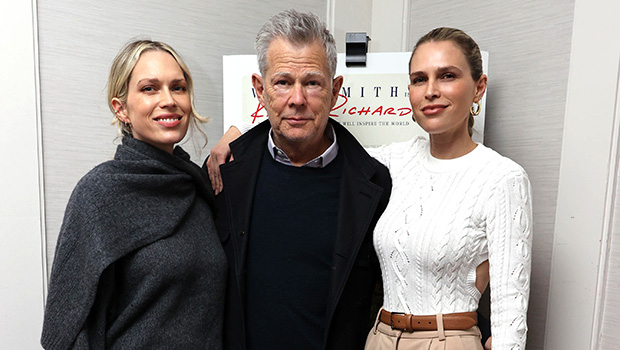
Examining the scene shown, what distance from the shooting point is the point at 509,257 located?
116 centimetres

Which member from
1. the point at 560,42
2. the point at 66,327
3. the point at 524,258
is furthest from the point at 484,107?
the point at 66,327

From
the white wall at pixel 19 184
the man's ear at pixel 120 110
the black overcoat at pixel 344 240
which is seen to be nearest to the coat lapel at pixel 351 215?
the black overcoat at pixel 344 240

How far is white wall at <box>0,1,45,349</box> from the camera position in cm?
164

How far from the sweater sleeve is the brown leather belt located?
7cm

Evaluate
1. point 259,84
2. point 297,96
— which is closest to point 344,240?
point 297,96

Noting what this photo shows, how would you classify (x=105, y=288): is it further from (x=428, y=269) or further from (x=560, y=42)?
(x=560, y=42)

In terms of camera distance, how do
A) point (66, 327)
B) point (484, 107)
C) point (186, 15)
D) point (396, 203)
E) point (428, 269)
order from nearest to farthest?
1. point (66, 327)
2. point (428, 269)
3. point (396, 203)
4. point (484, 107)
5. point (186, 15)

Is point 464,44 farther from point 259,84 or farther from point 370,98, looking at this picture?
point 259,84

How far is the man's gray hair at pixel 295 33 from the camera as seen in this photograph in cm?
144

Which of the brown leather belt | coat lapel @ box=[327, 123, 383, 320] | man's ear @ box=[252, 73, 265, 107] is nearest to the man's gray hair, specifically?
man's ear @ box=[252, 73, 265, 107]

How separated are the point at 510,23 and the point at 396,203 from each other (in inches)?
39.6

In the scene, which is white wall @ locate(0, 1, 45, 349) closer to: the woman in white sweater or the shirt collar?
the shirt collar

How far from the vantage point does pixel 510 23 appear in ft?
6.01

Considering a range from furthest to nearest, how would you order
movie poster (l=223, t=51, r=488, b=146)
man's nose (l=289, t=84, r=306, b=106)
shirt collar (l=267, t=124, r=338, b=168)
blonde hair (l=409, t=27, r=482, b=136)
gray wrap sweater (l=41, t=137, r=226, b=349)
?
movie poster (l=223, t=51, r=488, b=146) < shirt collar (l=267, t=124, r=338, b=168) < man's nose (l=289, t=84, r=306, b=106) < blonde hair (l=409, t=27, r=482, b=136) < gray wrap sweater (l=41, t=137, r=226, b=349)
